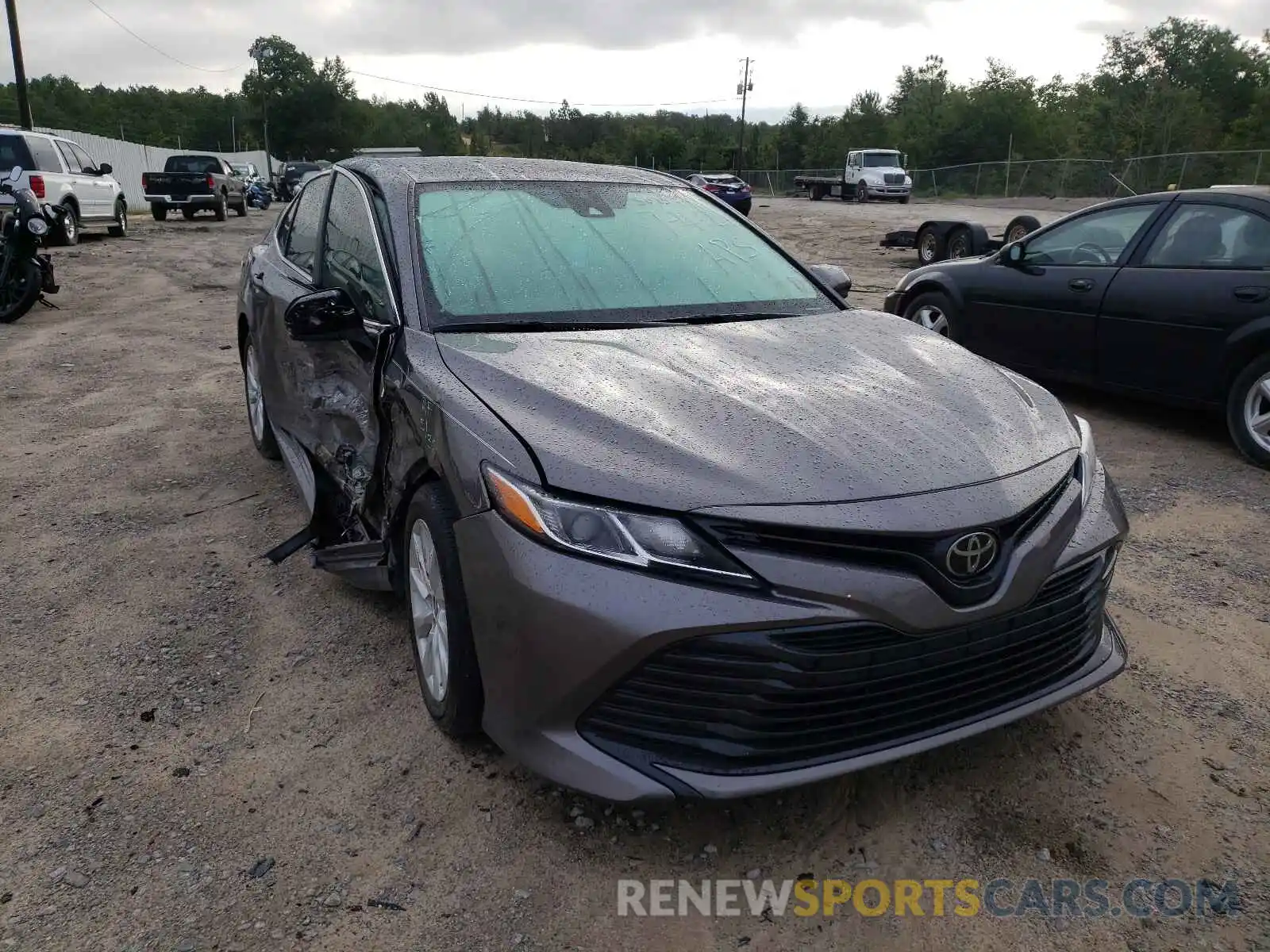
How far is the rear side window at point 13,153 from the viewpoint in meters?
15.4

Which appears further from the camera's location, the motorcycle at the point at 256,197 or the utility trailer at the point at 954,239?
the motorcycle at the point at 256,197

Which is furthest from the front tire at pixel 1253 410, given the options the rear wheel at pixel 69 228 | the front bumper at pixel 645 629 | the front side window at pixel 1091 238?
the rear wheel at pixel 69 228

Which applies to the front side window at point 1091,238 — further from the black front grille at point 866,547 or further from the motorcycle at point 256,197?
the motorcycle at point 256,197

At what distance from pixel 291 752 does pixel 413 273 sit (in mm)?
1492

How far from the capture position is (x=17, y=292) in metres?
10.1

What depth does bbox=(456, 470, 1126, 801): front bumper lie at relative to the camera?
2064 millimetres

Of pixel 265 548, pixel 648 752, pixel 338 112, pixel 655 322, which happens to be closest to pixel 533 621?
pixel 648 752

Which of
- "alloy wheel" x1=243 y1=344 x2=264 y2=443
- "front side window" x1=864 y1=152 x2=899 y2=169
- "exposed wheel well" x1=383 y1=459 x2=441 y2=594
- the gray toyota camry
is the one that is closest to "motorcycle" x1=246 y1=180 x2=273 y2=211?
"front side window" x1=864 y1=152 x2=899 y2=169

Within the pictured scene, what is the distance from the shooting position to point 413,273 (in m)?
3.14

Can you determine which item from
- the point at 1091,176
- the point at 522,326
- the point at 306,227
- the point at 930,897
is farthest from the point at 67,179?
the point at 1091,176

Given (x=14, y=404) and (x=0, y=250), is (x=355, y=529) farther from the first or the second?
(x=0, y=250)

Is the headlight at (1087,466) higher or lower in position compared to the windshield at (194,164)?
lower

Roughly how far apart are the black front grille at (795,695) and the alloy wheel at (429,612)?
62 centimetres

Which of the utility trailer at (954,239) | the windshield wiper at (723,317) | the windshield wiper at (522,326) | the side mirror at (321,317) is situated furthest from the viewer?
the utility trailer at (954,239)
